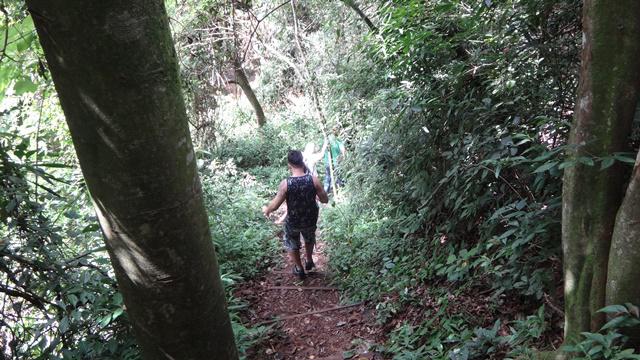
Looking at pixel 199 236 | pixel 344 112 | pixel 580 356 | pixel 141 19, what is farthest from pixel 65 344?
pixel 344 112

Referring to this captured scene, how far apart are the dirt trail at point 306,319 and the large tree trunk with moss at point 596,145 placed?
198cm

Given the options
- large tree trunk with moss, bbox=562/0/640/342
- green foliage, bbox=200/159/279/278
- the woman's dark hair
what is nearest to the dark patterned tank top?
the woman's dark hair

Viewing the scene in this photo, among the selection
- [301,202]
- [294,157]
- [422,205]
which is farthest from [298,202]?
[422,205]

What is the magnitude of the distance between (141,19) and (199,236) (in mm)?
564

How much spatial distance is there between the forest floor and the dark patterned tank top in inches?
32.2

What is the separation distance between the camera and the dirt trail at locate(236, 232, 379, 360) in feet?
13.7

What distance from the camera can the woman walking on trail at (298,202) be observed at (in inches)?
227

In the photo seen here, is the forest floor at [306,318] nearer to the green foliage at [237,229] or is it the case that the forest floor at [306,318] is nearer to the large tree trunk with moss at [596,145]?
the green foliage at [237,229]

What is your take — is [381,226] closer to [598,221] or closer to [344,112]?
[344,112]

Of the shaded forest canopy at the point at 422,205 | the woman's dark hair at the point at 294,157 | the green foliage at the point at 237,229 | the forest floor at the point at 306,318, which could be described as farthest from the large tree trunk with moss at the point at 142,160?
the woman's dark hair at the point at 294,157

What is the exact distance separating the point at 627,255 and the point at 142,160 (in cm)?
206

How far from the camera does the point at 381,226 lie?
5.95 meters

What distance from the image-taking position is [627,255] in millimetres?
1931

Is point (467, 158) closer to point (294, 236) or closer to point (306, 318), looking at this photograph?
point (306, 318)
